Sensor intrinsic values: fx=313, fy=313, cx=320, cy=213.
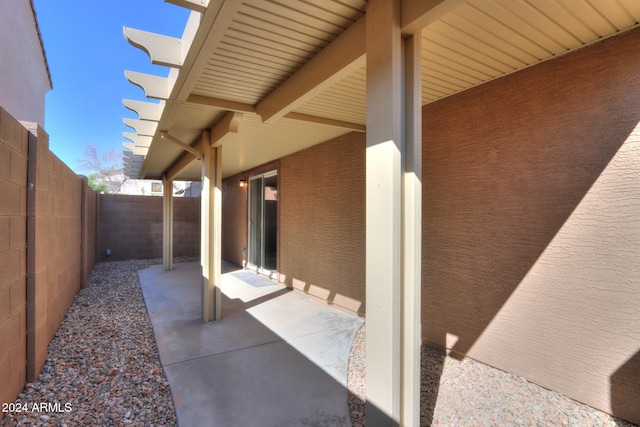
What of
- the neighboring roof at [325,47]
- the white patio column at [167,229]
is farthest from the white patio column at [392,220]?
the white patio column at [167,229]

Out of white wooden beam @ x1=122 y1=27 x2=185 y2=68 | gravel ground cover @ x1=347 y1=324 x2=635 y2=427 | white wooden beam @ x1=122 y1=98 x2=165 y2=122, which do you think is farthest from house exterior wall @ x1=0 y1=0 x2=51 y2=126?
gravel ground cover @ x1=347 y1=324 x2=635 y2=427

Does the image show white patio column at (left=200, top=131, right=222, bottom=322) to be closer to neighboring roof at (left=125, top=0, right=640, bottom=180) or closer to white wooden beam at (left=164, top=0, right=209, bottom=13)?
neighboring roof at (left=125, top=0, right=640, bottom=180)

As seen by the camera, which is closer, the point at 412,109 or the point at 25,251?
the point at 412,109

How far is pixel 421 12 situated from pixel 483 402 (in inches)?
102

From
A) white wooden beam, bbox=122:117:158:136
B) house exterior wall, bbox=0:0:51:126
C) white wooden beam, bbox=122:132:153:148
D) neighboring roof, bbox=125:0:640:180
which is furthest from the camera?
house exterior wall, bbox=0:0:51:126

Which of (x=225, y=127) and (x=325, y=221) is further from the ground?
(x=225, y=127)

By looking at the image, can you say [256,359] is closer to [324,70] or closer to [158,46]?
[324,70]

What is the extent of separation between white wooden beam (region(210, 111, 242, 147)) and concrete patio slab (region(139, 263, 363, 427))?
231 cm

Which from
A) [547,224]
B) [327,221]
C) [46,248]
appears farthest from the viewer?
[327,221]

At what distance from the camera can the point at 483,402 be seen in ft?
7.52

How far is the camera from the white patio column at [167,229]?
25.0 ft

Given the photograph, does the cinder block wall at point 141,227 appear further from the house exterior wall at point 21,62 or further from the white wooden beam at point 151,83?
the white wooden beam at point 151,83

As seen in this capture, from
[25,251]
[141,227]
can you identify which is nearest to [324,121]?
[25,251]

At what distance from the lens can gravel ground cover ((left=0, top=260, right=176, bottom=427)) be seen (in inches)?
82.0
